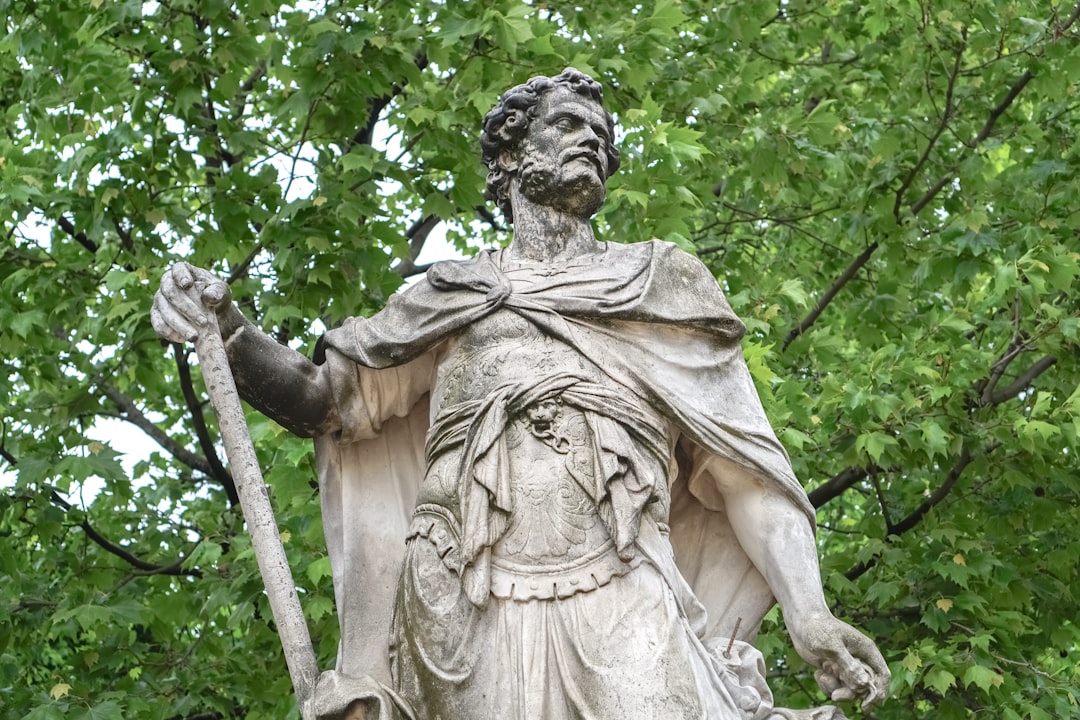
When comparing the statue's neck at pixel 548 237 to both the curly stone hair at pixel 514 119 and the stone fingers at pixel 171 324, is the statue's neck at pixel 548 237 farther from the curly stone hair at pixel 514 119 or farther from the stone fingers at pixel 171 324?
→ the stone fingers at pixel 171 324

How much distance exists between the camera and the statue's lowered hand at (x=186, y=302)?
667 cm

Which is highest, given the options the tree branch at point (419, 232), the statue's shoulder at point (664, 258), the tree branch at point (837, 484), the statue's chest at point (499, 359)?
the tree branch at point (419, 232)

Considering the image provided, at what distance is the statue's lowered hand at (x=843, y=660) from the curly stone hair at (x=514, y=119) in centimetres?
181

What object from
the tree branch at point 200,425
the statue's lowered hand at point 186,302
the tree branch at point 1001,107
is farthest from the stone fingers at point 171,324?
the tree branch at point 1001,107

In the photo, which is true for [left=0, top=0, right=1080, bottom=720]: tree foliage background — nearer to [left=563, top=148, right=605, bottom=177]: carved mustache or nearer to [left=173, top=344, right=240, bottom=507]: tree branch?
[left=173, top=344, right=240, bottom=507]: tree branch

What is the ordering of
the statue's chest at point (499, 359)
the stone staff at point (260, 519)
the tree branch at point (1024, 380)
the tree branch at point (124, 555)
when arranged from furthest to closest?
1. the tree branch at point (1024, 380)
2. the tree branch at point (124, 555)
3. the statue's chest at point (499, 359)
4. the stone staff at point (260, 519)

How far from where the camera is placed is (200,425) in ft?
38.6

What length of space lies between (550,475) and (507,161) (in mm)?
1316

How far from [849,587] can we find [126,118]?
504cm

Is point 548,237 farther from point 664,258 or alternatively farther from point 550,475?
point 550,475

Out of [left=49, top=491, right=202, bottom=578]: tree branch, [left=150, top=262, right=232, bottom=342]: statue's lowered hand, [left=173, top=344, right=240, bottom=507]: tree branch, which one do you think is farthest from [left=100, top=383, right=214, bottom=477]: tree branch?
[left=150, top=262, right=232, bottom=342]: statue's lowered hand

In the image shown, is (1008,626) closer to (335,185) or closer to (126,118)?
(335,185)

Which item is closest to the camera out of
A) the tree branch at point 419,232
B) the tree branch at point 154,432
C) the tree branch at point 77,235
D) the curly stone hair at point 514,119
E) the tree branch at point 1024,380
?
the curly stone hair at point 514,119

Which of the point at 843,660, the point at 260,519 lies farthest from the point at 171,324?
the point at 843,660
